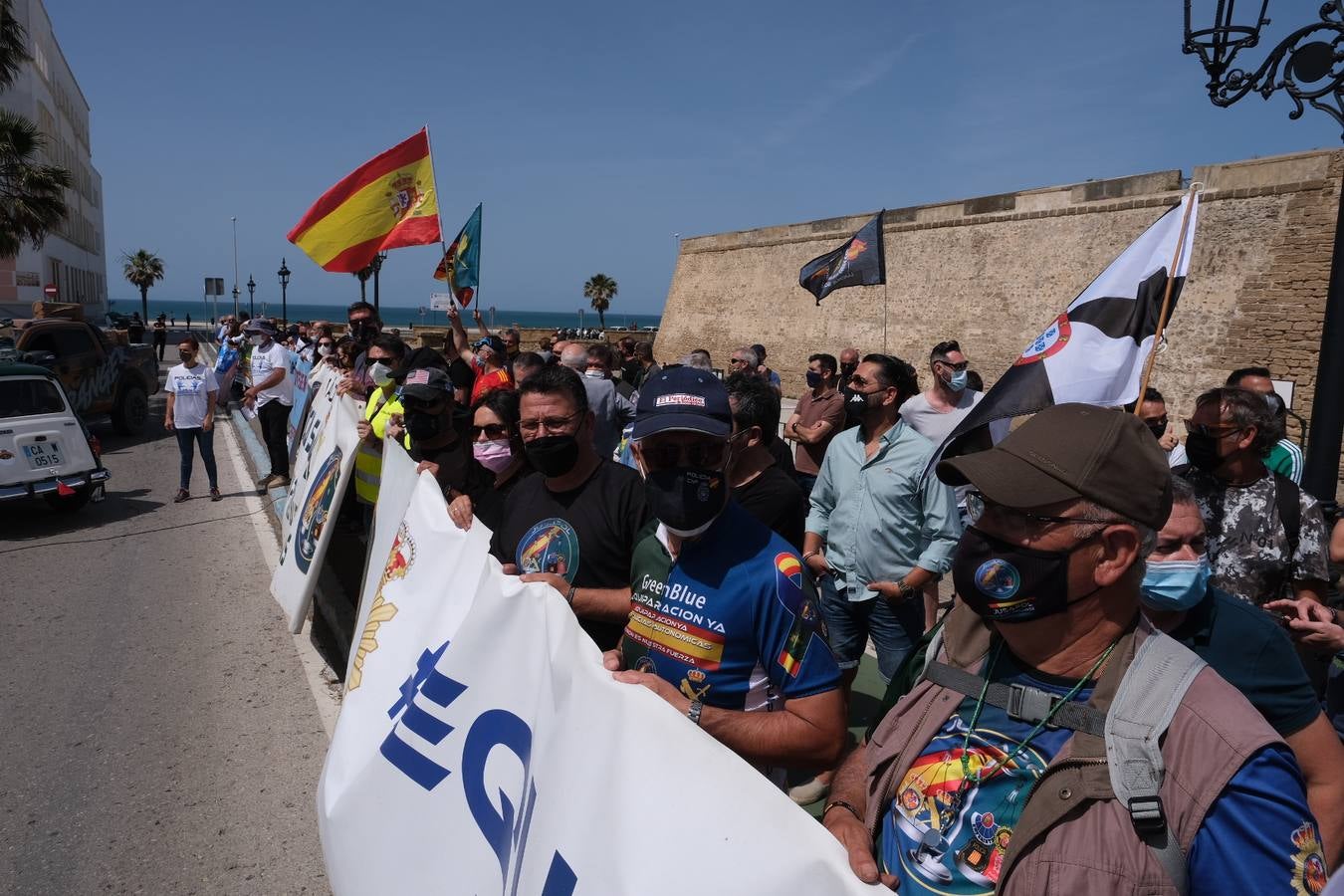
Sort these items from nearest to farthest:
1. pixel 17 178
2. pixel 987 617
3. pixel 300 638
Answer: pixel 987 617 → pixel 300 638 → pixel 17 178

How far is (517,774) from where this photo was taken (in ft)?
7.17

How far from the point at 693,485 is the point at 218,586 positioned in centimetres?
607

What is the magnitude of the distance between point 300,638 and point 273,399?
568 cm

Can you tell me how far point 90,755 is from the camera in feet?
14.0

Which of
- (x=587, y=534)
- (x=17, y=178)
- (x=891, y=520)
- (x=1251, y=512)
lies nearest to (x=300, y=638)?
(x=587, y=534)

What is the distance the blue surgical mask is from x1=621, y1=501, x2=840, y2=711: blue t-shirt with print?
838 millimetres

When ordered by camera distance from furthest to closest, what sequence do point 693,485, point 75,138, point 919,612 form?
point 75,138, point 919,612, point 693,485

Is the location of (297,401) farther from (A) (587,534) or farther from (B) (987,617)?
(B) (987,617)

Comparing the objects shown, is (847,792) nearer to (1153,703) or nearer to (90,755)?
(1153,703)

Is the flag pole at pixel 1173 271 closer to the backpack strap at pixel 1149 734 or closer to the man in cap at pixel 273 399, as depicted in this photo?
the backpack strap at pixel 1149 734

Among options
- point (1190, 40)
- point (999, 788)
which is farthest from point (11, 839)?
point (1190, 40)

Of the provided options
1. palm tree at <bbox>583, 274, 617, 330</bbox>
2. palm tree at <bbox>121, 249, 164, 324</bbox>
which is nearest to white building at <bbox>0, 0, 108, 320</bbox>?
palm tree at <bbox>121, 249, 164, 324</bbox>

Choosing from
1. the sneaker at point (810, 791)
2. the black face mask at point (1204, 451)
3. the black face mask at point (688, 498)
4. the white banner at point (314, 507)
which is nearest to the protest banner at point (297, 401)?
the white banner at point (314, 507)

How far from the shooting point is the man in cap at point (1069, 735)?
1264mm
